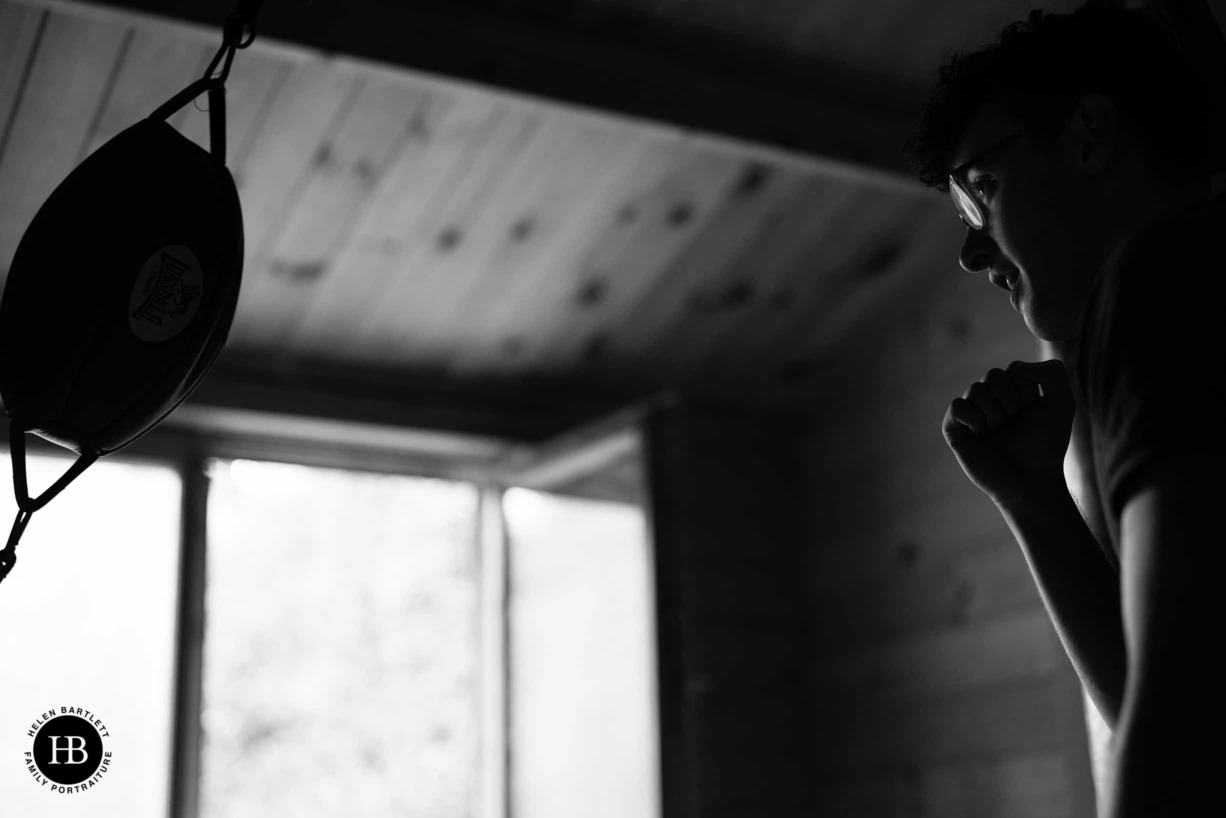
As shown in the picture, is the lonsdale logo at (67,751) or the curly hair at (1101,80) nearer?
the curly hair at (1101,80)

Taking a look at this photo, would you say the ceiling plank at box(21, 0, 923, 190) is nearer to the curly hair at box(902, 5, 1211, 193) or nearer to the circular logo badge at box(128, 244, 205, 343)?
the circular logo badge at box(128, 244, 205, 343)

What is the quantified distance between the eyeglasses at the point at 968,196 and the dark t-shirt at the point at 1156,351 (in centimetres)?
27

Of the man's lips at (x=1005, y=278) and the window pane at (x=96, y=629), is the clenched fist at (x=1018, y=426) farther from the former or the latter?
the window pane at (x=96, y=629)

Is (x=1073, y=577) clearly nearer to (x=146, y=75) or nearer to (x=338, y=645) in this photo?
(x=146, y=75)

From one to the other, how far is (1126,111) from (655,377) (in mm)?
3462

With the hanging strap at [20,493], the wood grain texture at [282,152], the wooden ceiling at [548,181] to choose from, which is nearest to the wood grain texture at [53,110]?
the wooden ceiling at [548,181]

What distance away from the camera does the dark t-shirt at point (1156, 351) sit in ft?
2.04

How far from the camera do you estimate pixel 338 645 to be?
13.0 ft

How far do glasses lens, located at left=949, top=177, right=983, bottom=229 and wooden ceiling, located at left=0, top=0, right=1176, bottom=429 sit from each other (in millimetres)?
1946

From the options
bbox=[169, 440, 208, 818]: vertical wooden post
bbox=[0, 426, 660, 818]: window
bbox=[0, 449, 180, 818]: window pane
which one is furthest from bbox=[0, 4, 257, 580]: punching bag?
bbox=[169, 440, 208, 818]: vertical wooden post

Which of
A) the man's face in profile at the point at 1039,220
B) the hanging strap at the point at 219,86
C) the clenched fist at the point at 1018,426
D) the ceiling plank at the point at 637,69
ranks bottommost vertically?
the clenched fist at the point at 1018,426

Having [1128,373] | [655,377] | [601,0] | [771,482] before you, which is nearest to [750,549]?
[771,482]

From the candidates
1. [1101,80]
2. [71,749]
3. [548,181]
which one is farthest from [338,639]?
[1101,80]

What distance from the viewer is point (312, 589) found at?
3.96 metres
